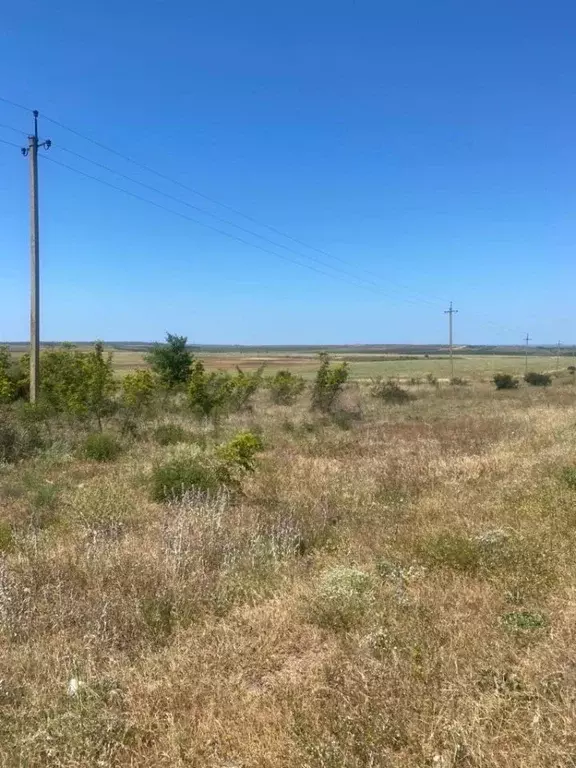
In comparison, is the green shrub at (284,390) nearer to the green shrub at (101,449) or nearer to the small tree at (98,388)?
the small tree at (98,388)

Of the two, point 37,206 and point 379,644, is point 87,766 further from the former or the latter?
point 37,206

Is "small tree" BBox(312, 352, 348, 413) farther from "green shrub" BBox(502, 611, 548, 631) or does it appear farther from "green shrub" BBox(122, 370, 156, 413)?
"green shrub" BBox(502, 611, 548, 631)

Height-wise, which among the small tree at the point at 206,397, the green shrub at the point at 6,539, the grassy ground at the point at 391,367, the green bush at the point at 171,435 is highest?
the grassy ground at the point at 391,367

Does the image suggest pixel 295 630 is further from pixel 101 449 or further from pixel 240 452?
pixel 101 449

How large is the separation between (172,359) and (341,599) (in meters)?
26.6

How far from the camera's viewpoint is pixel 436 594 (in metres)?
4.86

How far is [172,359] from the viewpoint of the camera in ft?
99.5

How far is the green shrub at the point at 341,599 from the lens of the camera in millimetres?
4547

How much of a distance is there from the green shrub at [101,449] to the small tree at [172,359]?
15451 millimetres

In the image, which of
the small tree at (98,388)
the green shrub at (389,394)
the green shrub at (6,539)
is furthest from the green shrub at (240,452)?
the green shrub at (389,394)

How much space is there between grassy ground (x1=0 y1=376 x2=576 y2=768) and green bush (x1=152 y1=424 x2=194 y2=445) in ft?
21.5

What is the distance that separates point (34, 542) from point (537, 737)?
522 centimetres

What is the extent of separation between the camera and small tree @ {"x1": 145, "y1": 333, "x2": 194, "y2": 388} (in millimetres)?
29703

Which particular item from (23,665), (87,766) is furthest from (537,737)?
(23,665)
